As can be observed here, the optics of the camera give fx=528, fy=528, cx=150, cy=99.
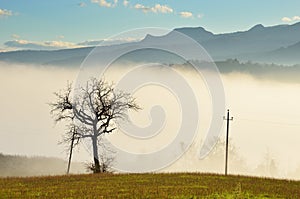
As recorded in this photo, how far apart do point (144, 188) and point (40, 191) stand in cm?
767

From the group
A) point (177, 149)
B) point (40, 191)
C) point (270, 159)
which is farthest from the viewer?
point (270, 159)

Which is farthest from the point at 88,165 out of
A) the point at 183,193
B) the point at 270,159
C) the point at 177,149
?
the point at 270,159

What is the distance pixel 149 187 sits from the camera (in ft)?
131

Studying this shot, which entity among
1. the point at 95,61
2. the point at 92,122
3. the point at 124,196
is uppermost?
the point at 95,61

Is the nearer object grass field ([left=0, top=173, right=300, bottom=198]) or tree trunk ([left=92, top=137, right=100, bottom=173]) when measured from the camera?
grass field ([left=0, top=173, right=300, bottom=198])

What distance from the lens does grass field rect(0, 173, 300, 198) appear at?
35.2 m

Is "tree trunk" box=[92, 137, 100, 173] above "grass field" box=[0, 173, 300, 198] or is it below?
above

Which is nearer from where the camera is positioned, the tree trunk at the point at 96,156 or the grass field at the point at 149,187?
the grass field at the point at 149,187

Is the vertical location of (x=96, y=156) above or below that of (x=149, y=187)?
above

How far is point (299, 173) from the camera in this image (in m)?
186

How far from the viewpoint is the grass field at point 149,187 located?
116ft

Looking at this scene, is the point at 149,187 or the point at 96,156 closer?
the point at 149,187

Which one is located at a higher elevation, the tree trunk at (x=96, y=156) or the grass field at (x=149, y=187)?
the tree trunk at (x=96, y=156)

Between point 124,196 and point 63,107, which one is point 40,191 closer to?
point 124,196
